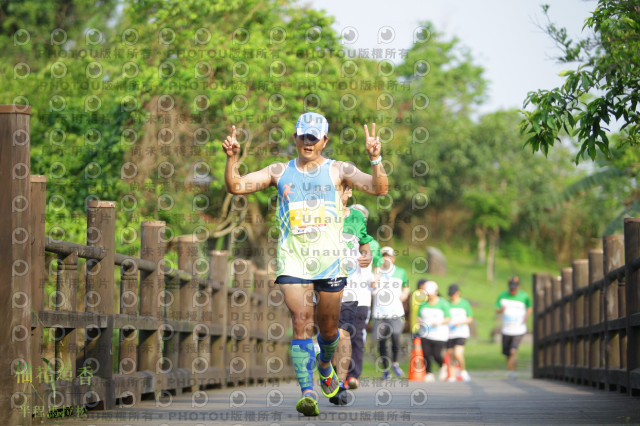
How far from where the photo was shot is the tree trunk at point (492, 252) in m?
60.9

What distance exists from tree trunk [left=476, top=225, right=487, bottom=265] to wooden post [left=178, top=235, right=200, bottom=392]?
2158 inches

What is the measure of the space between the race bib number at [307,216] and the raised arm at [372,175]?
0.93 ft

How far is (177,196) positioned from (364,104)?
31.6 ft

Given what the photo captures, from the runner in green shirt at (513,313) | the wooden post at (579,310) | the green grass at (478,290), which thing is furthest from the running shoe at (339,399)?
the green grass at (478,290)

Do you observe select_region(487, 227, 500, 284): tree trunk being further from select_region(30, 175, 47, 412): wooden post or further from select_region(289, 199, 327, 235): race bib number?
select_region(30, 175, 47, 412): wooden post

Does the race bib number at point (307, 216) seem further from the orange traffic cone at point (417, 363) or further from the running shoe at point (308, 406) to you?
the orange traffic cone at point (417, 363)

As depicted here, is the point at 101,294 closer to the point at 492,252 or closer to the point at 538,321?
the point at 538,321

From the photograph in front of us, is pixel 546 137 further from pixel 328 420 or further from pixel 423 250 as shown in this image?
pixel 423 250

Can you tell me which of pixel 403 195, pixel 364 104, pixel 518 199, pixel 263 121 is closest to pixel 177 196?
pixel 263 121

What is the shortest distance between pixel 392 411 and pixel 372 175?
73.3 inches

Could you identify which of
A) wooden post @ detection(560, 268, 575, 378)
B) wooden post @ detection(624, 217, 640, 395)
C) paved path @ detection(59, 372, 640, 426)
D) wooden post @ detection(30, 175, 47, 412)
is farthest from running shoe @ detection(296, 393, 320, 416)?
wooden post @ detection(560, 268, 575, 378)

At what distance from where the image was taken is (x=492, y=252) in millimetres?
62719

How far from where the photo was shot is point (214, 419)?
23.7 ft

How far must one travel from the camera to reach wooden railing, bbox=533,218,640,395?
9512mm
